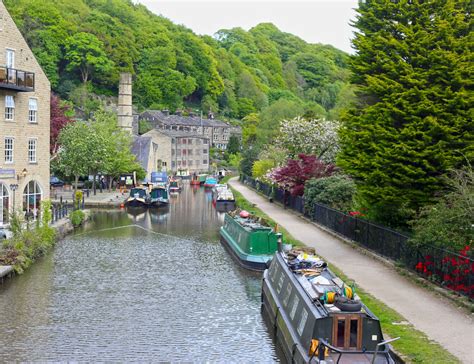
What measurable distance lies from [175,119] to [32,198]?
291 ft

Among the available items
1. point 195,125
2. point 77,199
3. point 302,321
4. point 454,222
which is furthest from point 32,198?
point 195,125

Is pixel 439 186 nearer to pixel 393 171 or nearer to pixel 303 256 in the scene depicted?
pixel 393 171

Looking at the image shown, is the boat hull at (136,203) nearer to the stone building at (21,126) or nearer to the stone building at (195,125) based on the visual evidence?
the stone building at (21,126)

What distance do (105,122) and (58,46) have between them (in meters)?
57.9

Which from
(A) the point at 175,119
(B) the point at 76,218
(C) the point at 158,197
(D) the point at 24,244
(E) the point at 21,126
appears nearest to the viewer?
(D) the point at 24,244

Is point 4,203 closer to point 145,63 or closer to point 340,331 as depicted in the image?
point 340,331

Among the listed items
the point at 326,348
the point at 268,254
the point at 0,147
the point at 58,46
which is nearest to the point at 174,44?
the point at 58,46

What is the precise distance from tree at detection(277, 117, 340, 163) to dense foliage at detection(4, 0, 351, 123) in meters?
23.9

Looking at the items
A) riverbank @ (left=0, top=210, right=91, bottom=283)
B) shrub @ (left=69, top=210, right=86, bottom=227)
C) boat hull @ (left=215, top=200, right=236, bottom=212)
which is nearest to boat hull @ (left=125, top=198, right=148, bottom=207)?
boat hull @ (left=215, top=200, right=236, bottom=212)

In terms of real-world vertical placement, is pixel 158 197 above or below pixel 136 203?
above

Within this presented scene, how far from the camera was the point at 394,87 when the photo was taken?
948 inches

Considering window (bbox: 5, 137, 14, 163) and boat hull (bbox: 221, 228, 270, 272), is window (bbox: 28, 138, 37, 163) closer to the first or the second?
window (bbox: 5, 137, 14, 163)

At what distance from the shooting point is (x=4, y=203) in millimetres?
34531

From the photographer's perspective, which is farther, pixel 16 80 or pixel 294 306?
pixel 16 80
